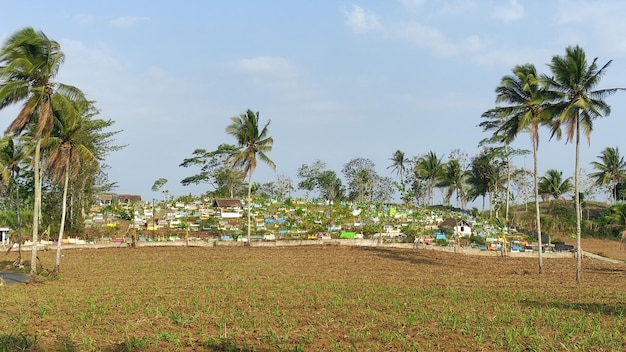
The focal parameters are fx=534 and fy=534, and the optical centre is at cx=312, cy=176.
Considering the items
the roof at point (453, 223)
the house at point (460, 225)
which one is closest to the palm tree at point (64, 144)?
the house at point (460, 225)

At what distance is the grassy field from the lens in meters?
11.3

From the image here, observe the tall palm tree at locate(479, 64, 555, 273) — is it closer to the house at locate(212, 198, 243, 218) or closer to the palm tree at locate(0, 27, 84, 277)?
the palm tree at locate(0, 27, 84, 277)

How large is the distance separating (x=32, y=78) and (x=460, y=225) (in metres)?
41.4

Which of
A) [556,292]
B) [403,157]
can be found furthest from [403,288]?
[403,157]

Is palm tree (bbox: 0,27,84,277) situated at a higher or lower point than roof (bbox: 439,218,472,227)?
higher

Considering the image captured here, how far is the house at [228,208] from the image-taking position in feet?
184

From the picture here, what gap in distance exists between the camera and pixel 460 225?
2093 inches

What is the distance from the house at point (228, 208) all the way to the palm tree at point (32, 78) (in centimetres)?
3281

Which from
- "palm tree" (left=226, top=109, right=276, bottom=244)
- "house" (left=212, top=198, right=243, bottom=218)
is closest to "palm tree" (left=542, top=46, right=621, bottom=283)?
"palm tree" (left=226, top=109, right=276, bottom=244)

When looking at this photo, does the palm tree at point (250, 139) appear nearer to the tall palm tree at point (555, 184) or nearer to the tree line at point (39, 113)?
the tree line at point (39, 113)

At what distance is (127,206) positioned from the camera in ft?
193

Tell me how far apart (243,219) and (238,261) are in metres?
23.3

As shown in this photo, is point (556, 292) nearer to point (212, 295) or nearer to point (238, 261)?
point (212, 295)

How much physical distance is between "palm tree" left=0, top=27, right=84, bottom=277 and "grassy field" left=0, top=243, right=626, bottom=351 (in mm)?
6796
